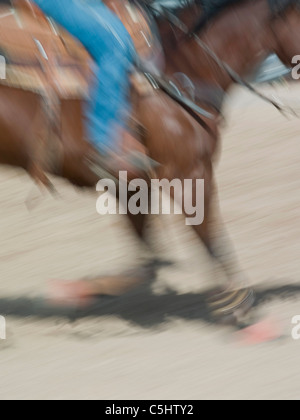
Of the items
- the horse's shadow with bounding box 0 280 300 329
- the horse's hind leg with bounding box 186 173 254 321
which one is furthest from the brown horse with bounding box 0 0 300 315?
the horse's shadow with bounding box 0 280 300 329

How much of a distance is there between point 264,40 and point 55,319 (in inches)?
67.9

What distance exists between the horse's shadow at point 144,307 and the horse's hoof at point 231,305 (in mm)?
55

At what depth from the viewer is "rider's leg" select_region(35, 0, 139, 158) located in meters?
3.96

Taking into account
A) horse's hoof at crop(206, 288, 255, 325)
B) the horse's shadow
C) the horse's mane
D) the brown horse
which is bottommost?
the horse's shadow

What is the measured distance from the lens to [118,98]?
4.03 metres

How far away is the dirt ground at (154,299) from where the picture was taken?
3.70m

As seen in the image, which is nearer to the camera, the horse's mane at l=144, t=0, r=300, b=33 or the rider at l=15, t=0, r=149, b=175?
the rider at l=15, t=0, r=149, b=175

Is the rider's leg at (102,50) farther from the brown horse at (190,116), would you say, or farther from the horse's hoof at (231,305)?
the horse's hoof at (231,305)

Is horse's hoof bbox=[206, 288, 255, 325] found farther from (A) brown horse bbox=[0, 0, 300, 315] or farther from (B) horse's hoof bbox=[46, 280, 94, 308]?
(B) horse's hoof bbox=[46, 280, 94, 308]

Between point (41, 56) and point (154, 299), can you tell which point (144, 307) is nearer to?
point (154, 299)

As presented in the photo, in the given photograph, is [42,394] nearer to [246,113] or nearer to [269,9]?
[269,9]

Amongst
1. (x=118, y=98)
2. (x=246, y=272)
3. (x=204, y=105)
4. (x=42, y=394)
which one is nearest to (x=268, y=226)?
(x=246, y=272)

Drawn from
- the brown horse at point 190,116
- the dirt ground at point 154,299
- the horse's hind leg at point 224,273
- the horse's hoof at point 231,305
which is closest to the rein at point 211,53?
the brown horse at point 190,116

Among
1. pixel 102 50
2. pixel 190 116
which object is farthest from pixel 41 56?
pixel 190 116
